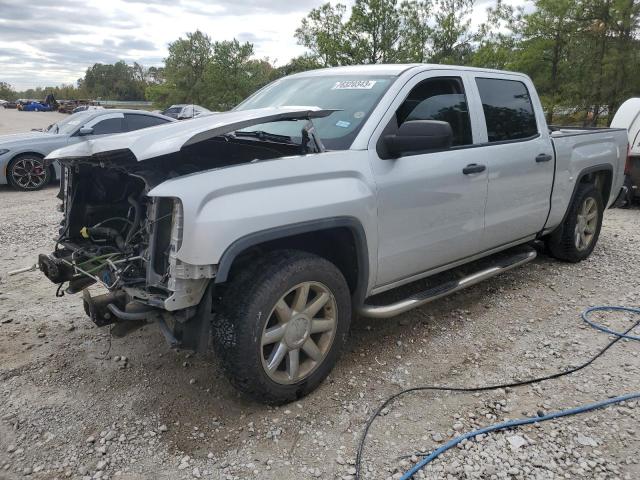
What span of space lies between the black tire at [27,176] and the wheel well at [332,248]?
8210 mm

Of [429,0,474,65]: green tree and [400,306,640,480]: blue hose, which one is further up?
[429,0,474,65]: green tree

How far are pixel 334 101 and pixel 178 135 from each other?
1298mm

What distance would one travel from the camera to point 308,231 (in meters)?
2.79

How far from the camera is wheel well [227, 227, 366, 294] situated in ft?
9.42

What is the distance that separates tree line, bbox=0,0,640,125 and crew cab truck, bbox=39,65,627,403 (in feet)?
52.5

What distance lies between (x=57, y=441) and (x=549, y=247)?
4.91 m

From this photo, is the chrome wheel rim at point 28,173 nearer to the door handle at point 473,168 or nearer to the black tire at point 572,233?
the door handle at point 473,168

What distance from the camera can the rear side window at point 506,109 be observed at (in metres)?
4.13

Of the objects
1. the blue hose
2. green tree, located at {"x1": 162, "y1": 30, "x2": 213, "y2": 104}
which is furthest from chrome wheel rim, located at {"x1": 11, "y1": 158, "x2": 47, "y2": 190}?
green tree, located at {"x1": 162, "y1": 30, "x2": 213, "y2": 104}

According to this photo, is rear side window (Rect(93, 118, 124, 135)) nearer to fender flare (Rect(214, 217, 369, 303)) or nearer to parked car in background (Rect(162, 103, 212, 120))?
fender flare (Rect(214, 217, 369, 303))

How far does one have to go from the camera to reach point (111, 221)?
11.1 feet

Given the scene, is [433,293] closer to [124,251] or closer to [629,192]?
[124,251]

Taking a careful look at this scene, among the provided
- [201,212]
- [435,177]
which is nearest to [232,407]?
[201,212]

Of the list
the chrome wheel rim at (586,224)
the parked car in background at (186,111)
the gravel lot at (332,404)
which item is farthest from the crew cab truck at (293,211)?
the parked car in background at (186,111)
